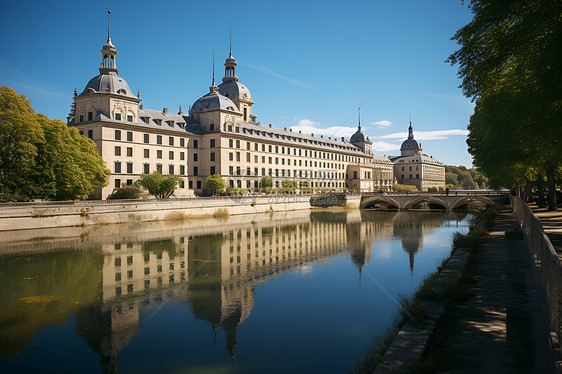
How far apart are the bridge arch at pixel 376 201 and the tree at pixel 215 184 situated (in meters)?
35.8

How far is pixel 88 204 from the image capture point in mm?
40656

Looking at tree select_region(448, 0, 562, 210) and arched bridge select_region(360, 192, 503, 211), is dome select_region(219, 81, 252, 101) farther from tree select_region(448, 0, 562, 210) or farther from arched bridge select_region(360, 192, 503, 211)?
tree select_region(448, 0, 562, 210)

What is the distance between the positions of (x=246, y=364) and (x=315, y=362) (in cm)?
199

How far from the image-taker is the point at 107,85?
2292 inches

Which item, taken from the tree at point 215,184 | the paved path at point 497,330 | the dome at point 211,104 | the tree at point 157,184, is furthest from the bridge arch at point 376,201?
the paved path at point 497,330

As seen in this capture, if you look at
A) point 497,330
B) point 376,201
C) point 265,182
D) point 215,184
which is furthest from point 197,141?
point 497,330

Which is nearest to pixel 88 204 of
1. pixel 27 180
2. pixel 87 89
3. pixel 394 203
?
pixel 27 180

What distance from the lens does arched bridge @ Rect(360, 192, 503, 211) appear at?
68.5 m

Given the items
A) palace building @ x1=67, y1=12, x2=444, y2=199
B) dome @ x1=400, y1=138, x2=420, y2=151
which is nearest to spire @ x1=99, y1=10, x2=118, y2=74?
palace building @ x1=67, y1=12, x2=444, y2=199

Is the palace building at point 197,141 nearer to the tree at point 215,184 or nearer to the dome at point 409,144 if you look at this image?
the tree at point 215,184

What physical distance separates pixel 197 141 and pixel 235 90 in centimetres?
2252

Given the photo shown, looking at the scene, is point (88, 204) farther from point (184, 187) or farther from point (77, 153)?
point (184, 187)

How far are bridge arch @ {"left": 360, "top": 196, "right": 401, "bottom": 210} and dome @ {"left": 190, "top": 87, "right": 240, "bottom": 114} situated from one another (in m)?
36.5

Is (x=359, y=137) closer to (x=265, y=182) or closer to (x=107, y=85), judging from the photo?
(x=265, y=182)
